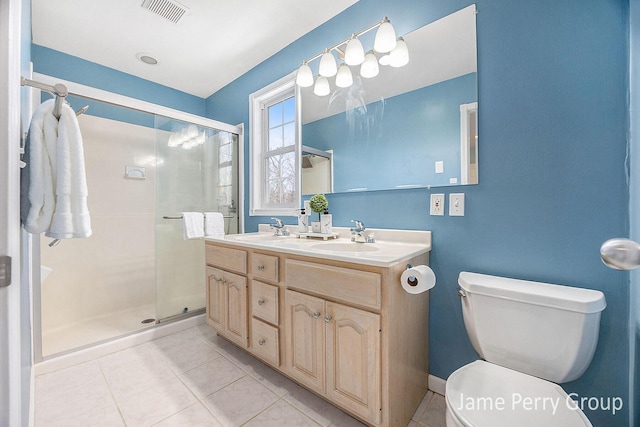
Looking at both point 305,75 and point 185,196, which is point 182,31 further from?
point 185,196

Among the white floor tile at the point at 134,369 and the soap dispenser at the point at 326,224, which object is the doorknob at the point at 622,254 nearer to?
the soap dispenser at the point at 326,224

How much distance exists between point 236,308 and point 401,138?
1.50 meters

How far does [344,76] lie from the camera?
175 centimetres

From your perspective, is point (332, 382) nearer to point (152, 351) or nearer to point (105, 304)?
point (152, 351)

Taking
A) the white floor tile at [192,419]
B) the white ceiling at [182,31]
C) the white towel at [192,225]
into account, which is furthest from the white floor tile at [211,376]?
the white ceiling at [182,31]

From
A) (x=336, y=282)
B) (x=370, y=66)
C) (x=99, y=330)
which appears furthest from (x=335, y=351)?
(x=99, y=330)

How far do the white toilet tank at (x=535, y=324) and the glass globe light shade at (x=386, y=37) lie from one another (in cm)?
132

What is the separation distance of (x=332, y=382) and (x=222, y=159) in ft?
7.21

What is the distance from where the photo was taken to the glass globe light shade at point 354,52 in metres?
1.62

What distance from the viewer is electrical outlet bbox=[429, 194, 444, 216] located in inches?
55.2

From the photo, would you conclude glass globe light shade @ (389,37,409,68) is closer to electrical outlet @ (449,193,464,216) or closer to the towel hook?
electrical outlet @ (449,193,464,216)

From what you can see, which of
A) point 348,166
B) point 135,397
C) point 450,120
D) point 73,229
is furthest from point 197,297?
point 450,120

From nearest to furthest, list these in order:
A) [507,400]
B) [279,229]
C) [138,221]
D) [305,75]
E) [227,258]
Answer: [507,400]
[227,258]
[305,75]
[279,229]
[138,221]

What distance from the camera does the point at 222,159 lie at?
264 centimetres
